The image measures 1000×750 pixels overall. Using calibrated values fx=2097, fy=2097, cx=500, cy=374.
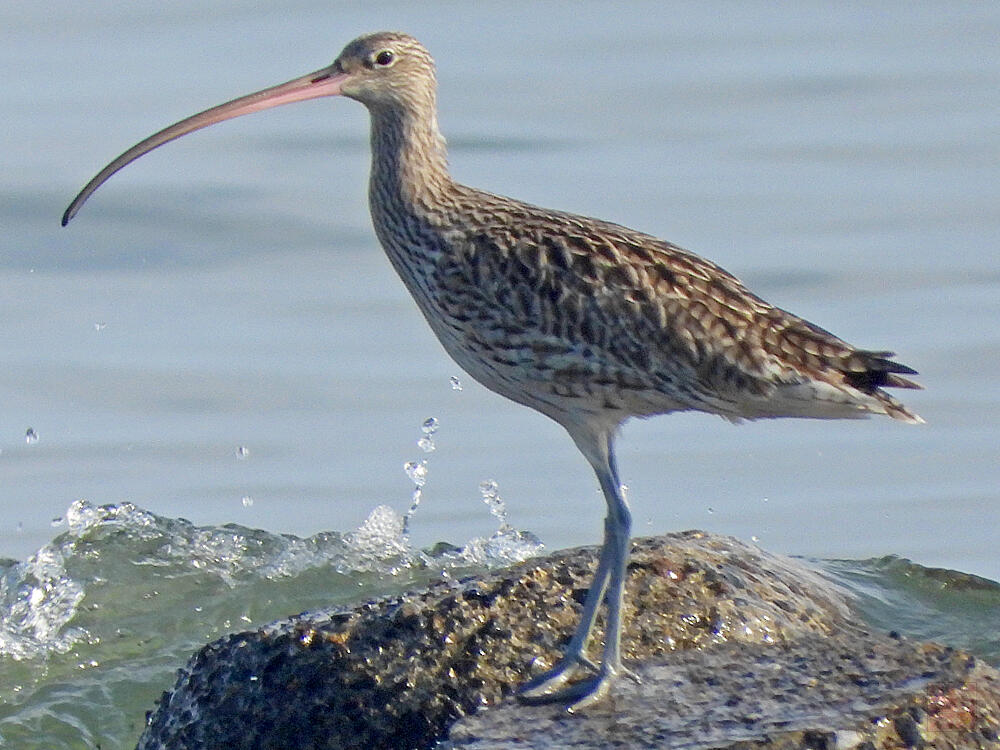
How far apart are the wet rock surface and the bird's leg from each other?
0.10 metres

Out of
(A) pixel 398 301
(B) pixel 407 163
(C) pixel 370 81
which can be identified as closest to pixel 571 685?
(B) pixel 407 163

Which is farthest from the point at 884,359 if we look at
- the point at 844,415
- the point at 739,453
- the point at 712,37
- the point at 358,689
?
the point at 712,37

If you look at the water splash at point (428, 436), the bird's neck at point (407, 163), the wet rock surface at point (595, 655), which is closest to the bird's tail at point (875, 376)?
the wet rock surface at point (595, 655)

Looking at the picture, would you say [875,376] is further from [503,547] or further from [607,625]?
[503,547]

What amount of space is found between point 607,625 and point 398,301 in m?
7.60

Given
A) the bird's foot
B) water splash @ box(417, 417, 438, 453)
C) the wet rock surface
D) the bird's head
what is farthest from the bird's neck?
water splash @ box(417, 417, 438, 453)

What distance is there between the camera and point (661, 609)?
7.84m

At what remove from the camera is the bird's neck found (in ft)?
27.8

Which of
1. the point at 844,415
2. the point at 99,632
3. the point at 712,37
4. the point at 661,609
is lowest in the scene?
the point at 99,632

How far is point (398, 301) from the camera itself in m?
14.9

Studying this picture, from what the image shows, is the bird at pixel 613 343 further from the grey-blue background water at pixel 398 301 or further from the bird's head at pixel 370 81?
the grey-blue background water at pixel 398 301

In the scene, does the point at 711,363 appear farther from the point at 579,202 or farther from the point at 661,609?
the point at 579,202

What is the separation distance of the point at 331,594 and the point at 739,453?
3.33 metres

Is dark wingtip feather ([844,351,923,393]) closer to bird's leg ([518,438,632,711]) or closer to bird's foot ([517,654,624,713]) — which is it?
bird's leg ([518,438,632,711])
